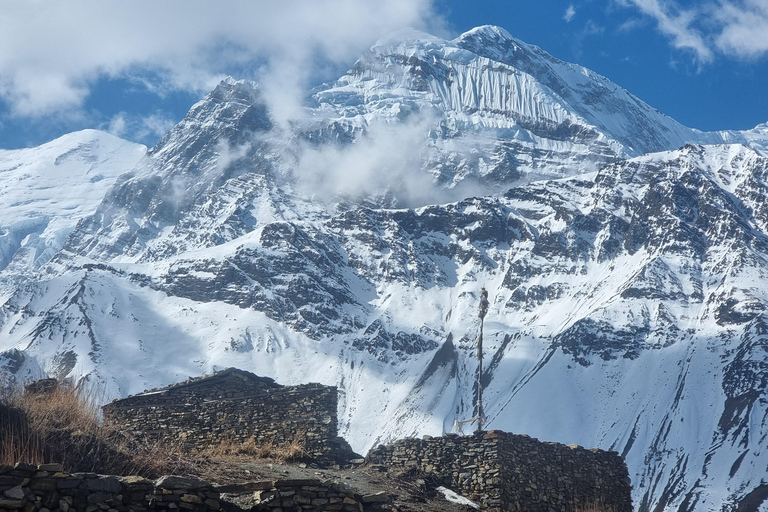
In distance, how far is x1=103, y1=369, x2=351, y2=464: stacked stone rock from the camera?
2331 centimetres

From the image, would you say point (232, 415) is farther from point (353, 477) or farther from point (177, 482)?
point (177, 482)

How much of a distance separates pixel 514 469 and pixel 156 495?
9829 mm

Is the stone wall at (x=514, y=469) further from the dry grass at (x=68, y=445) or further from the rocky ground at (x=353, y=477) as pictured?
the dry grass at (x=68, y=445)

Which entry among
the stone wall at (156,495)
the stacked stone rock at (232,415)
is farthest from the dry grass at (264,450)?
the stone wall at (156,495)

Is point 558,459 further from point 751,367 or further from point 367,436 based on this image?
point 751,367

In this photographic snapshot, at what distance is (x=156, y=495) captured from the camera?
13.5m

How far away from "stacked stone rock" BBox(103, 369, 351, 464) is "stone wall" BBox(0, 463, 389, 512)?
7.74 meters

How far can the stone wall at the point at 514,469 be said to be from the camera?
20766 mm

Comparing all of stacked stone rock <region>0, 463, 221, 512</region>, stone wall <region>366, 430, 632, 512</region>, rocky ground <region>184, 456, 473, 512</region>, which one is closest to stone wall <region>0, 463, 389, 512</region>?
stacked stone rock <region>0, 463, 221, 512</region>

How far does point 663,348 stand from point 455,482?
582 ft

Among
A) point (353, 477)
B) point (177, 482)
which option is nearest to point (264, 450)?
point (353, 477)

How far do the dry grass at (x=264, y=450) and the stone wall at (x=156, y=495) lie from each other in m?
6.18

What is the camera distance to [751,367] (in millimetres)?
178000

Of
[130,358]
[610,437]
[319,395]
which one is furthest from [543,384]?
[319,395]
